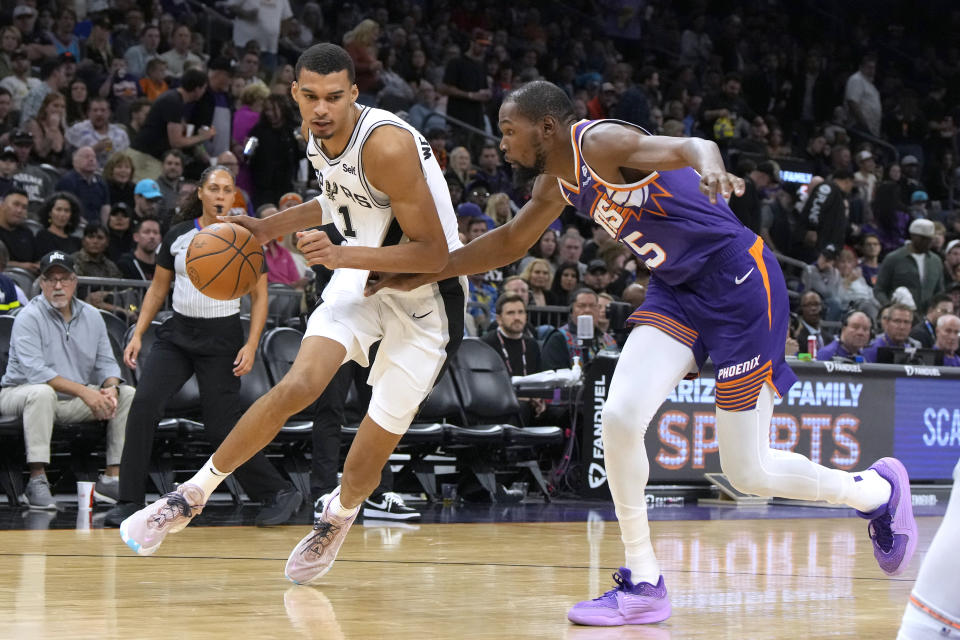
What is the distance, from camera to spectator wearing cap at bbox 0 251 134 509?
777 centimetres

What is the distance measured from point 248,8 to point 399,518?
28.4 feet

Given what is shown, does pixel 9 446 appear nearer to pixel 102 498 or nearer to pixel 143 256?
pixel 102 498

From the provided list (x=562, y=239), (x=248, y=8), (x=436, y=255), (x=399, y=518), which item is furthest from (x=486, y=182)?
(x=436, y=255)

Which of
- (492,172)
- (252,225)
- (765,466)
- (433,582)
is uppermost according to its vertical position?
(492,172)

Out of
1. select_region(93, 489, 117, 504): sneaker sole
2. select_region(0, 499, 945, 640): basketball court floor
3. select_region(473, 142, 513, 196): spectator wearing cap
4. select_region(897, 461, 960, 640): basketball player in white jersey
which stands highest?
select_region(473, 142, 513, 196): spectator wearing cap

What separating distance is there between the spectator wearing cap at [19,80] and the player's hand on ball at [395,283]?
322 inches

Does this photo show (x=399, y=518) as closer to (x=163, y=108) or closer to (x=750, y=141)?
(x=163, y=108)

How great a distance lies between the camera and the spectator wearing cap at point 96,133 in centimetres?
1173

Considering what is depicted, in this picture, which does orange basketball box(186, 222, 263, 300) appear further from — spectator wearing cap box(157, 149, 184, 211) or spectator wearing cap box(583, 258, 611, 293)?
spectator wearing cap box(583, 258, 611, 293)

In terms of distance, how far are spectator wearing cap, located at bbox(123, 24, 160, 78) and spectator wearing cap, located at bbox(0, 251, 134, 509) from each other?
563 cm

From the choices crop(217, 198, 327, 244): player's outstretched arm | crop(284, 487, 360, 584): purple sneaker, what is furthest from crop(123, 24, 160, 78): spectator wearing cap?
crop(284, 487, 360, 584): purple sneaker

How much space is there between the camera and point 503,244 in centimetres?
479

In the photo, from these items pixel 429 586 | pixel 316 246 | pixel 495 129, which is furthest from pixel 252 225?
pixel 495 129

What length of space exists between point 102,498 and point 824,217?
10.0 meters
